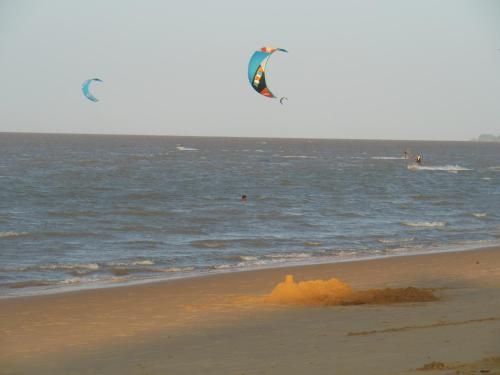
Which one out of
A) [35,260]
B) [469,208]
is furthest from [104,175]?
[35,260]

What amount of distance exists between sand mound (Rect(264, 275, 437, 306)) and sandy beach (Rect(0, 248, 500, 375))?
24 centimetres

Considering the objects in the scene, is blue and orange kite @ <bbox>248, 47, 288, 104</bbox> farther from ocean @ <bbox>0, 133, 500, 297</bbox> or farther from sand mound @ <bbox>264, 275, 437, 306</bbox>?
sand mound @ <bbox>264, 275, 437, 306</bbox>

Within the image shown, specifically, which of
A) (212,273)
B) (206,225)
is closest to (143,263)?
(212,273)

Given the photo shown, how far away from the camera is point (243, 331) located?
1046 centimetres

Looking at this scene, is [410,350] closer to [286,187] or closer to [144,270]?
[144,270]

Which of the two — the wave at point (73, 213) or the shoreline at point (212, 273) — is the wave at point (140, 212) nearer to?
the wave at point (73, 213)

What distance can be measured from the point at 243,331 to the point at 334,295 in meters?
2.64

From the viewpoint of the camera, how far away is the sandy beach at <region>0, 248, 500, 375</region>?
27.3 feet

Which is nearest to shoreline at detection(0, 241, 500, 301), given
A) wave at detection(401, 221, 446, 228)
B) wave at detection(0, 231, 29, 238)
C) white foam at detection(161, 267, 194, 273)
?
white foam at detection(161, 267, 194, 273)

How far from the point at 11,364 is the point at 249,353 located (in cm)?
272

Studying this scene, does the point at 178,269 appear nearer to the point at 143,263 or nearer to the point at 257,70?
the point at 143,263

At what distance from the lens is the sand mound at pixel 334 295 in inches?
484

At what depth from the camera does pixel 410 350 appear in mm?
8500

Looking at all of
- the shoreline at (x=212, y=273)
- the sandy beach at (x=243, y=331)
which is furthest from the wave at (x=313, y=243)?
the sandy beach at (x=243, y=331)
